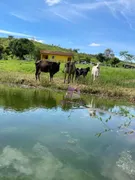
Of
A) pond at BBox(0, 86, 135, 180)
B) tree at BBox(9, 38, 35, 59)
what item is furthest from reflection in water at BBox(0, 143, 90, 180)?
tree at BBox(9, 38, 35, 59)

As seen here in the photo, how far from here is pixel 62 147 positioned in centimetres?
646

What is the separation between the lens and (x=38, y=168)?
17.2ft

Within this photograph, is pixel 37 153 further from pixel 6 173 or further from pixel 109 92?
pixel 109 92

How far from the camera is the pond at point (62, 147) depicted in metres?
5.20

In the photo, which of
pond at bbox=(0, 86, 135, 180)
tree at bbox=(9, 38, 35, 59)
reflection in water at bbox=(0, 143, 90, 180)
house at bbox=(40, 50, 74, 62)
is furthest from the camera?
house at bbox=(40, 50, 74, 62)

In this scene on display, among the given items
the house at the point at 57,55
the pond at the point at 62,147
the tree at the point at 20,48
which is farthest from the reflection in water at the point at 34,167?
the house at the point at 57,55

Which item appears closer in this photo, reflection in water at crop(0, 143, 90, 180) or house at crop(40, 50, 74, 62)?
reflection in water at crop(0, 143, 90, 180)

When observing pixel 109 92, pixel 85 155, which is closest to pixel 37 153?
pixel 85 155

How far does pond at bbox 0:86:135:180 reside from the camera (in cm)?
520

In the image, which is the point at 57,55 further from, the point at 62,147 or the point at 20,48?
the point at 62,147

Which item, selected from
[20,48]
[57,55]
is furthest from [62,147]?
[57,55]

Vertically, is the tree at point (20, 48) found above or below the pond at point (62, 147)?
above

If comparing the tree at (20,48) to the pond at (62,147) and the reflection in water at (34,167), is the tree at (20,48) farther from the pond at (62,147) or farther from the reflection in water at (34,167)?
the reflection in water at (34,167)

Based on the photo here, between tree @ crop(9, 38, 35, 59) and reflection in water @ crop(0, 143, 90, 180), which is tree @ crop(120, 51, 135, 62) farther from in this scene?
reflection in water @ crop(0, 143, 90, 180)
